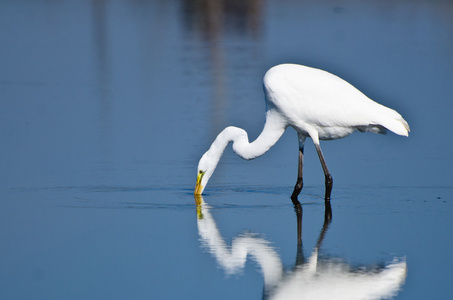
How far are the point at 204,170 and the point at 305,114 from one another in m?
1.22

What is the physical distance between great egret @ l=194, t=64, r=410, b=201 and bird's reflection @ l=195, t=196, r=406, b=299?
193 cm

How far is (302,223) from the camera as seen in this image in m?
8.59

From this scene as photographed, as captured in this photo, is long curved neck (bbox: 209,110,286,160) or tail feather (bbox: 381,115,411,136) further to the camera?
long curved neck (bbox: 209,110,286,160)

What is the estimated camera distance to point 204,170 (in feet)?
32.1

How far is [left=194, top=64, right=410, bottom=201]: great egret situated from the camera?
31.8 ft

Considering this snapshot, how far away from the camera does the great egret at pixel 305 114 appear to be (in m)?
9.70

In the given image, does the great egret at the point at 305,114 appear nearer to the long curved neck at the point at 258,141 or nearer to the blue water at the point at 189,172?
the long curved neck at the point at 258,141

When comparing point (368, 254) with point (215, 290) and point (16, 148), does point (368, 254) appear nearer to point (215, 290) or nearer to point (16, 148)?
point (215, 290)

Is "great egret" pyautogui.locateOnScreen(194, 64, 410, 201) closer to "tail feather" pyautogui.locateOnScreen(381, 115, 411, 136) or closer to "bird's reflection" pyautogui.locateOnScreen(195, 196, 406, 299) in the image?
"tail feather" pyautogui.locateOnScreen(381, 115, 411, 136)

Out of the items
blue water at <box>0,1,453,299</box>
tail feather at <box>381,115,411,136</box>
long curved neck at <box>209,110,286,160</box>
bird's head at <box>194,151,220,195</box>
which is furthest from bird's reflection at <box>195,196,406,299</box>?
long curved neck at <box>209,110,286,160</box>

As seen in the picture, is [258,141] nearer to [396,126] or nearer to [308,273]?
[396,126]

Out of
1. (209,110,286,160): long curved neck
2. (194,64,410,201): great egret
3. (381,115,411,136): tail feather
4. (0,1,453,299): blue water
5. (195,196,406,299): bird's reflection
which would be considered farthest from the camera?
(209,110,286,160): long curved neck

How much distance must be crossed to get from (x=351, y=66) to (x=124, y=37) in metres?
7.14

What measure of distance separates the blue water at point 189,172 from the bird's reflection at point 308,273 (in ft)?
0.12
